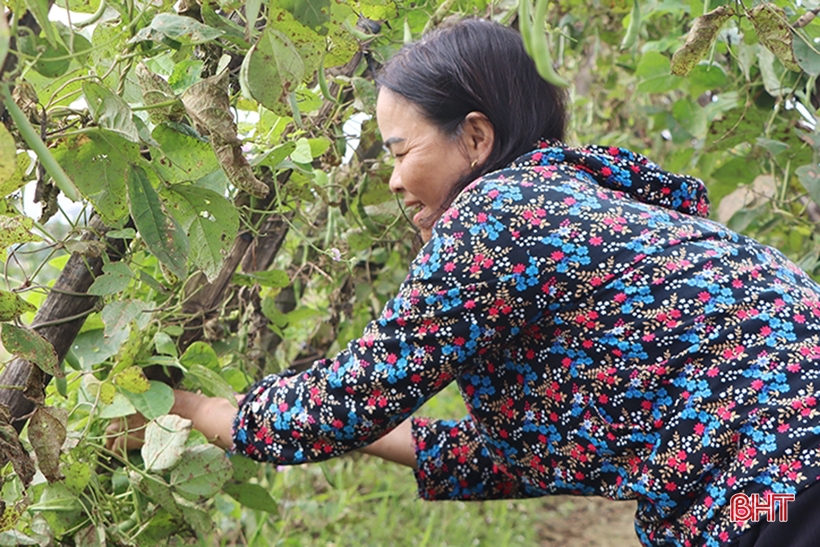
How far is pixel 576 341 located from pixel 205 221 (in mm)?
513

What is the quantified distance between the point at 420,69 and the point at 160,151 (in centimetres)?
46

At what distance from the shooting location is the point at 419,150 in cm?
135

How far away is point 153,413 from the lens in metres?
1.30

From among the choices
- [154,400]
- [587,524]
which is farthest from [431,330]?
[587,524]

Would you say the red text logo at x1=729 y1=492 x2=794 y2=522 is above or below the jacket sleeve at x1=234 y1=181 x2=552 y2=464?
below

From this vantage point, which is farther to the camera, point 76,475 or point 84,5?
point 76,475

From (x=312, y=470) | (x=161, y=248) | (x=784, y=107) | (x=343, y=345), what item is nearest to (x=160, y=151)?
(x=161, y=248)

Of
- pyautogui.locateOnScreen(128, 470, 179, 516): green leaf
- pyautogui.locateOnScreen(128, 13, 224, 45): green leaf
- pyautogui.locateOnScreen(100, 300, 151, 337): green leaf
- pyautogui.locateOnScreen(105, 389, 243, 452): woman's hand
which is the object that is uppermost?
pyautogui.locateOnScreen(128, 13, 224, 45): green leaf

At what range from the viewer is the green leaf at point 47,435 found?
0.98 meters

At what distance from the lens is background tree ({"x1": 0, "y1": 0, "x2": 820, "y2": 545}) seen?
0.92m

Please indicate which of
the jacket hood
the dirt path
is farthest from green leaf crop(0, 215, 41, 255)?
the dirt path

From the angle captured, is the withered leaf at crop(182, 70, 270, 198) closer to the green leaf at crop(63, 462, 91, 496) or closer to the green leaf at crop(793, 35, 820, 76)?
the green leaf at crop(63, 462, 91, 496)

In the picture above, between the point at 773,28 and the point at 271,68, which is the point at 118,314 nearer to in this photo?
the point at 271,68

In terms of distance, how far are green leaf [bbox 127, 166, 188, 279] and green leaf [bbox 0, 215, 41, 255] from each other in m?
0.11
